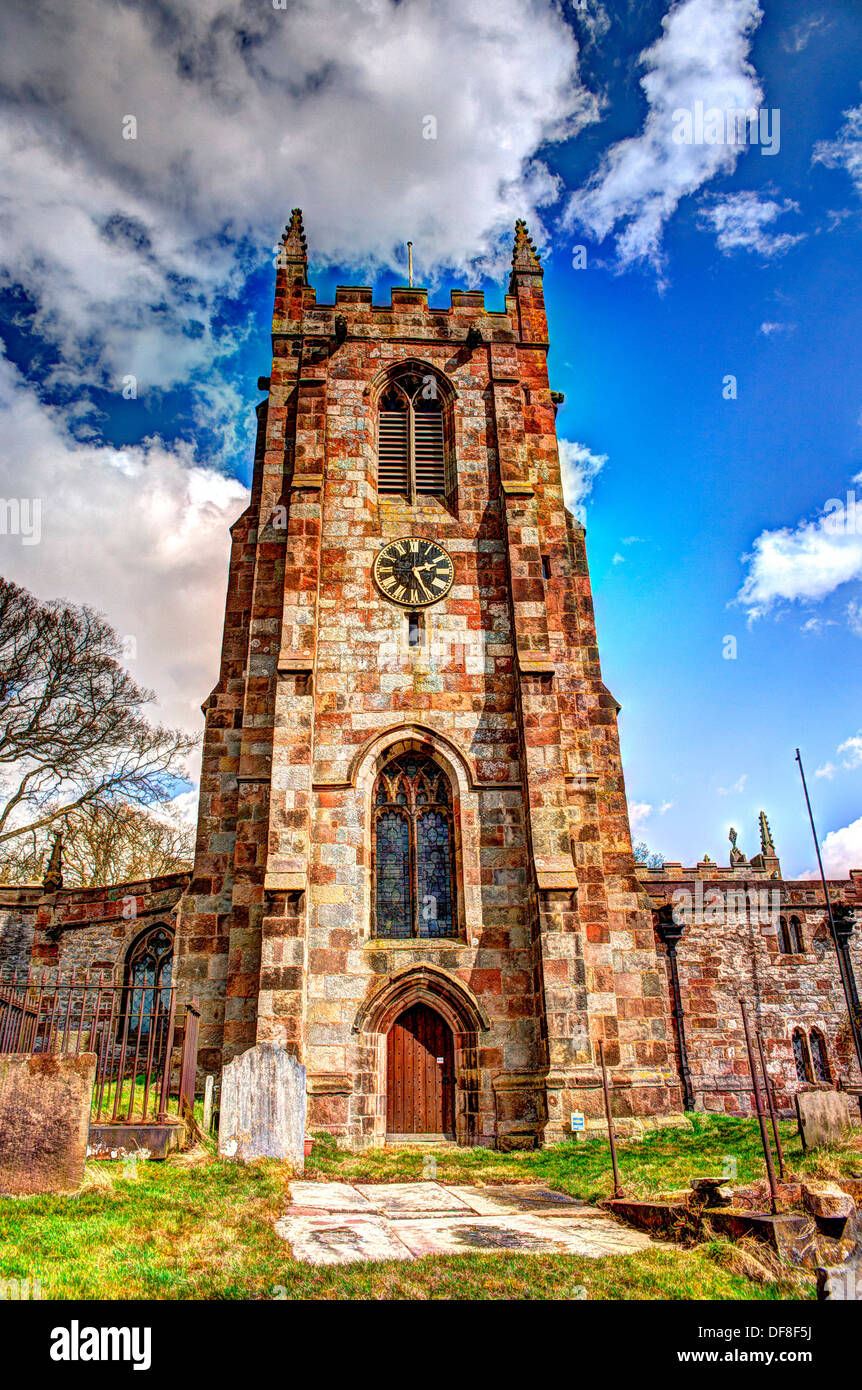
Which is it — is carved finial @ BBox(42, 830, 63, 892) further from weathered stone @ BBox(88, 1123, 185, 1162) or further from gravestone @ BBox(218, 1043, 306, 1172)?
weathered stone @ BBox(88, 1123, 185, 1162)

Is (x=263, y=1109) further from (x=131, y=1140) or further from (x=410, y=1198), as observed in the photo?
(x=410, y=1198)

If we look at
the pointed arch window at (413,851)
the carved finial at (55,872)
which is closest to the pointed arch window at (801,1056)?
the pointed arch window at (413,851)

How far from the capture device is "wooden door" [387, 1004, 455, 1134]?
13305mm

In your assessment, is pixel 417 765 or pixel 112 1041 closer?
pixel 112 1041

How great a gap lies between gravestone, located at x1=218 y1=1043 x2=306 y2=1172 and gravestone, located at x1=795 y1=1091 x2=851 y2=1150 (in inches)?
207

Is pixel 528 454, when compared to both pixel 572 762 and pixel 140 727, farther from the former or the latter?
pixel 140 727

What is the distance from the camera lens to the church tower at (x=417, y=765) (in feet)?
43.0

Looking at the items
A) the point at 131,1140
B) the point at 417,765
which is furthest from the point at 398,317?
the point at 131,1140

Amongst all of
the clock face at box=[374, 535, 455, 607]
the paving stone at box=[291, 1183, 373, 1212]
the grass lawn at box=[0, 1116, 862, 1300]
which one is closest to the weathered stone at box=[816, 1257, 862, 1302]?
the grass lawn at box=[0, 1116, 862, 1300]

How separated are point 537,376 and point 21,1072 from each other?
53.0 feet

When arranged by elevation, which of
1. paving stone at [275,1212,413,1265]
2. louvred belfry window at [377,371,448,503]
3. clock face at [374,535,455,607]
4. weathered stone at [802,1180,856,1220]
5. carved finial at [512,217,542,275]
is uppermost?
carved finial at [512,217,542,275]

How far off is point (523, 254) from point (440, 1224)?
1887cm

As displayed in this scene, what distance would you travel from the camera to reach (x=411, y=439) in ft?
58.8
